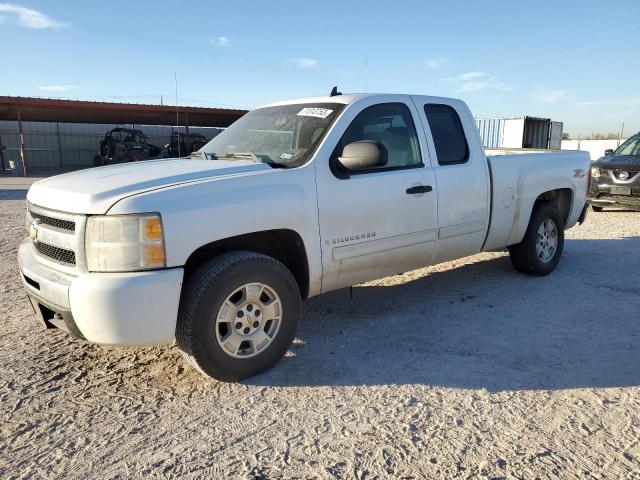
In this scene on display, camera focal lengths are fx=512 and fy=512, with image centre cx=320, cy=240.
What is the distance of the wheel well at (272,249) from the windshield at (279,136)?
51 cm

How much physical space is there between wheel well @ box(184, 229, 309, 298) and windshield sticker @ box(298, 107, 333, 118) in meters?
1.07

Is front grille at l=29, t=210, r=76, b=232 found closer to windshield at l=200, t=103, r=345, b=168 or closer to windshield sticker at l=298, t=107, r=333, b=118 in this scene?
windshield at l=200, t=103, r=345, b=168

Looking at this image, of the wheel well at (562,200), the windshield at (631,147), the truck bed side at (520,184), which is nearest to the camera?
the truck bed side at (520,184)

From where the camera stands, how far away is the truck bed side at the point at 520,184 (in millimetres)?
5020

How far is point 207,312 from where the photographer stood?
3.08m

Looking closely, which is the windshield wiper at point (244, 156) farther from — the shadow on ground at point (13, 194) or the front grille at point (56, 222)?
the shadow on ground at point (13, 194)

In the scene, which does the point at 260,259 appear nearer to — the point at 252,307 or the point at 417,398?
the point at 252,307

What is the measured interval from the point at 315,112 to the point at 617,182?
900 cm

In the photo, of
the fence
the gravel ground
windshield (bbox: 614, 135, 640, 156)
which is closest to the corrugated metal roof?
the fence

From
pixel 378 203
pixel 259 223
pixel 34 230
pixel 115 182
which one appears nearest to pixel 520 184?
pixel 378 203

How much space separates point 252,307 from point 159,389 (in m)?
0.78

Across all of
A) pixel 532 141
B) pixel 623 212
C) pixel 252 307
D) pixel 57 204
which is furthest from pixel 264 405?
pixel 532 141

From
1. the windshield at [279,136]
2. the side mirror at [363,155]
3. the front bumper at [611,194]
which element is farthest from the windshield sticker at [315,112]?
the front bumper at [611,194]

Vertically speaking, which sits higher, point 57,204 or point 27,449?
point 57,204
